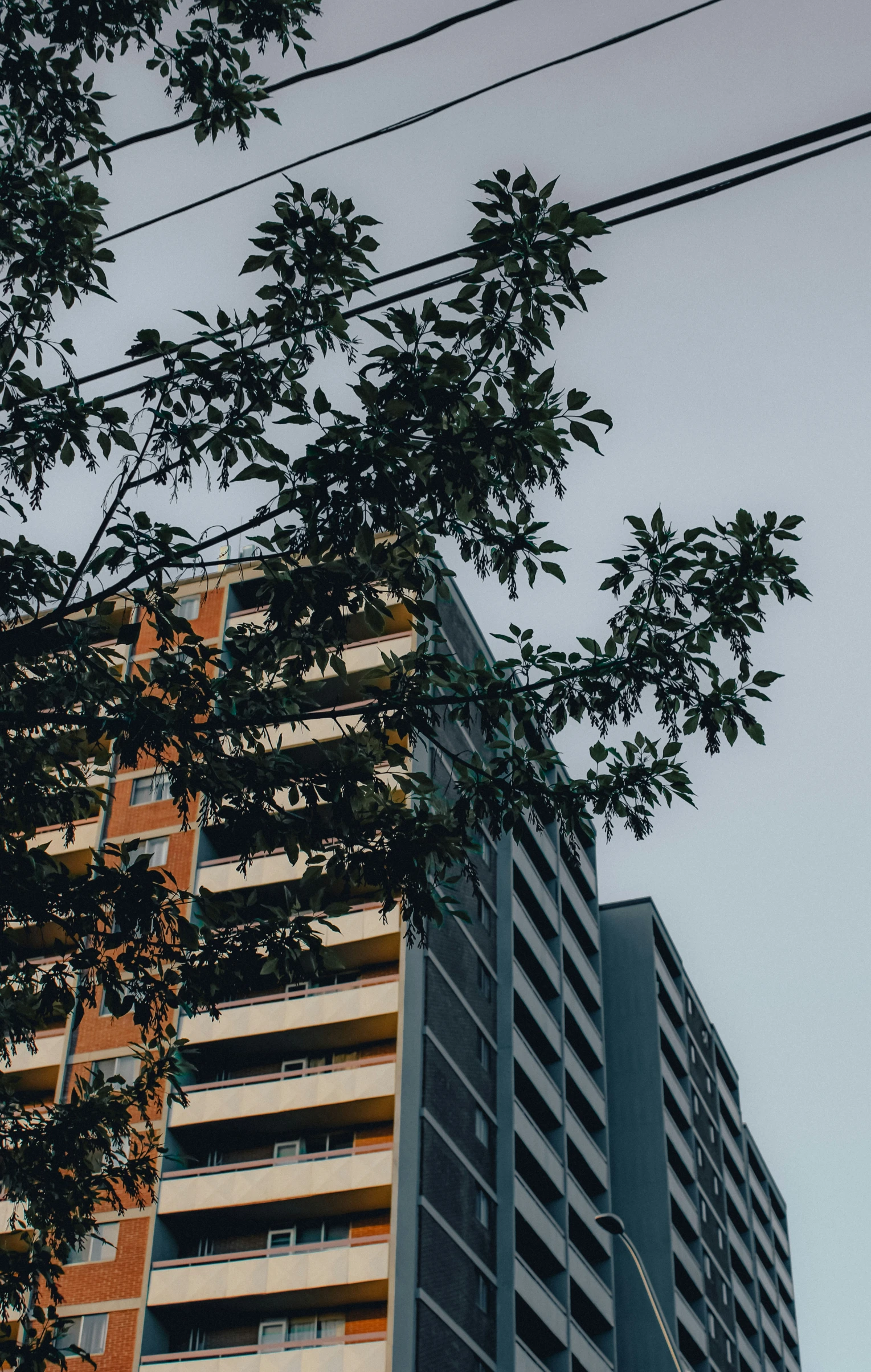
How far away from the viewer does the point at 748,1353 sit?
61.0 meters

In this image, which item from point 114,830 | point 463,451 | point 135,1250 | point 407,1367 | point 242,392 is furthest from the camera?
point 114,830

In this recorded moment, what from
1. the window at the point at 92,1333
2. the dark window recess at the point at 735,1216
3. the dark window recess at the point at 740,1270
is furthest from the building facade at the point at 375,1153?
the dark window recess at the point at 740,1270

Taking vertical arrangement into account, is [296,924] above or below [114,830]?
below

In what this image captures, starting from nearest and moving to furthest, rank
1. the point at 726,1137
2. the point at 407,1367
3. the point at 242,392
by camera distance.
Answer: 1. the point at 242,392
2. the point at 407,1367
3. the point at 726,1137

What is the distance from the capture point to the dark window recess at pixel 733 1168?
211ft

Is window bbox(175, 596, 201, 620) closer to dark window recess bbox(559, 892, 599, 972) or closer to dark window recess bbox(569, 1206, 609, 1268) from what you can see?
dark window recess bbox(559, 892, 599, 972)

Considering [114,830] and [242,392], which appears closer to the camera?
[242,392]

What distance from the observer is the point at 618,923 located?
186ft

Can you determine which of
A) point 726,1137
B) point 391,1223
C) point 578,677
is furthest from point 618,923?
point 578,677

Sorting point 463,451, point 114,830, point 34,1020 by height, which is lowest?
point 34,1020

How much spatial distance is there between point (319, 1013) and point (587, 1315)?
17588mm

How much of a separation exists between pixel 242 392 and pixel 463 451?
1.63 m

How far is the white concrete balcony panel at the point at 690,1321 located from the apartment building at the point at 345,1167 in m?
9.08

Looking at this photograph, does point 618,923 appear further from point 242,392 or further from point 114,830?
point 242,392
